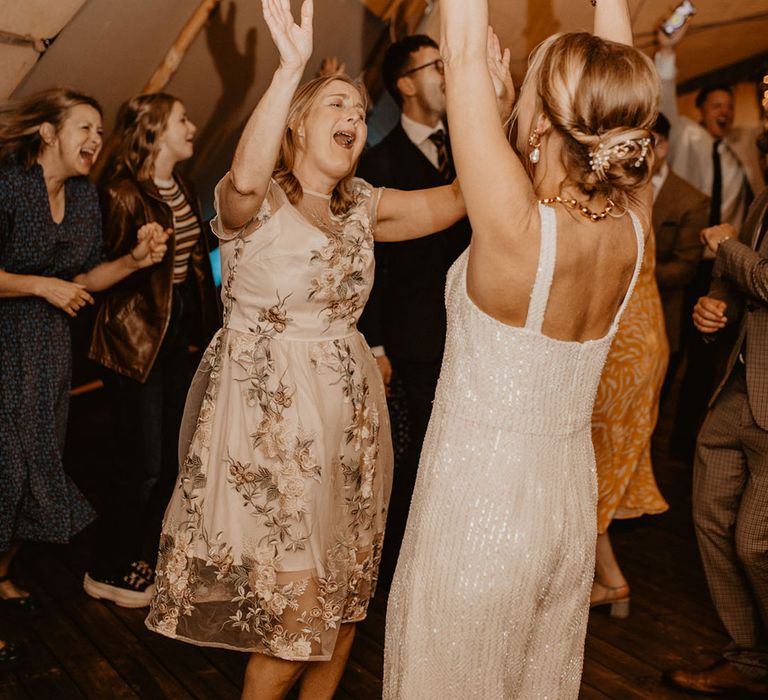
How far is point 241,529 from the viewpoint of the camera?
6.47 ft

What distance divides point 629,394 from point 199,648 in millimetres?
1546

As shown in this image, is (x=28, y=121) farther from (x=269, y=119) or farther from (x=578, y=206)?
(x=578, y=206)

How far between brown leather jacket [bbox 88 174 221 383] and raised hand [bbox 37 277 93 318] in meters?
0.24

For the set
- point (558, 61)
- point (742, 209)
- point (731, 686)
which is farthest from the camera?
point (742, 209)

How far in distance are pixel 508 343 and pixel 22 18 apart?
198 cm

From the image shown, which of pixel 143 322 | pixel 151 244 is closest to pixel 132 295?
pixel 143 322

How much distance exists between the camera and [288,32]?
1639 mm

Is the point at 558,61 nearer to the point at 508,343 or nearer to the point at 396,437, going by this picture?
the point at 508,343

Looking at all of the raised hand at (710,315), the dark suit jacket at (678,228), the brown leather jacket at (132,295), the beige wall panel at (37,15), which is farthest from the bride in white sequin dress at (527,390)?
the dark suit jacket at (678,228)

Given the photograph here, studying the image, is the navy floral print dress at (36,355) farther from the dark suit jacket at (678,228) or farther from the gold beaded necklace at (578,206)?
the dark suit jacket at (678,228)

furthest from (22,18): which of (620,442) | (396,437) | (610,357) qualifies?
(620,442)

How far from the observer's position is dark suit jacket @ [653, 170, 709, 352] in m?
3.81

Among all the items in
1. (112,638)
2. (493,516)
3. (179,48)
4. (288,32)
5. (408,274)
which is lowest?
(112,638)

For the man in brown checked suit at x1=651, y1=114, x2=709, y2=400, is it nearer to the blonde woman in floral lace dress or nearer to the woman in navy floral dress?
the blonde woman in floral lace dress
